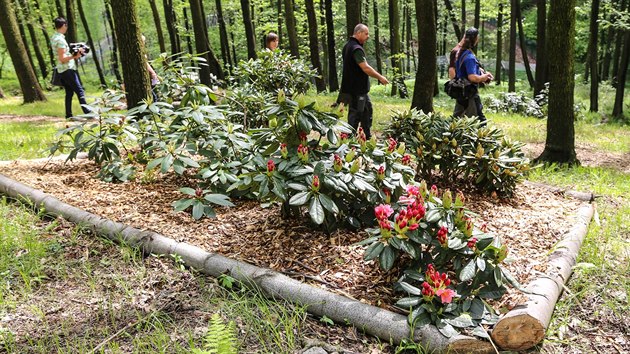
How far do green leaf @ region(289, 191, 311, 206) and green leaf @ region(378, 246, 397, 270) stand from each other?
688mm

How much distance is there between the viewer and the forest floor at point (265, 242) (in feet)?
9.04

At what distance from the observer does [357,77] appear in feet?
20.6

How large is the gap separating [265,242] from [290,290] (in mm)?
752

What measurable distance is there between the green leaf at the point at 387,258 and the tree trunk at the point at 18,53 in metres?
13.5

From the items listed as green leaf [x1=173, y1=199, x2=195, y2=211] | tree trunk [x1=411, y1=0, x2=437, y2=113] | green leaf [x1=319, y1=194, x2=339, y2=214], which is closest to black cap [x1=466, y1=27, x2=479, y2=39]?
tree trunk [x1=411, y1=0, x2=437, y2=113]

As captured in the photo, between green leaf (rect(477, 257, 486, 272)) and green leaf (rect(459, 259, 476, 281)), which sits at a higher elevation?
green leaf (rect(477, 257, 486, 272))

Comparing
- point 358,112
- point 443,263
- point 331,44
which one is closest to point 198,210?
point 443,263

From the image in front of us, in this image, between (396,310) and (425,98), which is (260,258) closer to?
(396,310)

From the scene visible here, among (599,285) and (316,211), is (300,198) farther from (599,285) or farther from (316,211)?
(599,285)

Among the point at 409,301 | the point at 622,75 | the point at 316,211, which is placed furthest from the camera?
the point at 622,75

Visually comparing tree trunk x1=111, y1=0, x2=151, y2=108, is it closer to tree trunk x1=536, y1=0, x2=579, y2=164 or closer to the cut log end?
the cut log end

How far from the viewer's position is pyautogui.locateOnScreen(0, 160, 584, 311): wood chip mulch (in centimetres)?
302

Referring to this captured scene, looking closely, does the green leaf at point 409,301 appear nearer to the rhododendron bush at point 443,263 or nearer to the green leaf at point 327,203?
the rhododendron bush at point 443,263

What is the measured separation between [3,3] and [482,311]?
47.4ft
